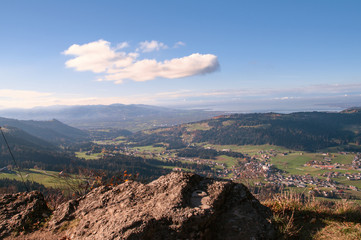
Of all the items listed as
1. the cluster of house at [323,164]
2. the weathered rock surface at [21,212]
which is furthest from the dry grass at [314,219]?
the cluster of house at [323,164]

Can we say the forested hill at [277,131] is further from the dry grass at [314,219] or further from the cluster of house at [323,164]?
the dry grass at [314,219]

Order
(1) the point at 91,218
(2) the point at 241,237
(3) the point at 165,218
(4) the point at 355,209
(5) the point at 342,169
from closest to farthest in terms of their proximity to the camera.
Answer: (3) the point at 165,218
(2) the point at 241,237
(1) the point at 91,218
(4) the point at 355,209
(5) the point at 342,169

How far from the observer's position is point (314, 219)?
16.4ft

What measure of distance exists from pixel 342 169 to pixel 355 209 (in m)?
76.0

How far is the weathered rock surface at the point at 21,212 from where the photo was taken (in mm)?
4516

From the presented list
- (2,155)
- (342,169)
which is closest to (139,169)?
(2,155)

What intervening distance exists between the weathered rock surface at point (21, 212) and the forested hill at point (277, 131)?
127305 mm

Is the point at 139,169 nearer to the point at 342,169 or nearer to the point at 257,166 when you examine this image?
the point at 257,166

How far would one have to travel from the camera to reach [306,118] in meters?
162

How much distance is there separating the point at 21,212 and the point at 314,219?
25.5ft

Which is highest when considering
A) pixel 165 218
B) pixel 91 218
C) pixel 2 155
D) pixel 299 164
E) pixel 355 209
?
pixel 165 218

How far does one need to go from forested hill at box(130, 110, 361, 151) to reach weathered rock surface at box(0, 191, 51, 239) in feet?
418

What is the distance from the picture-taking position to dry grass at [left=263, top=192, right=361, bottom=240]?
4.34 metres

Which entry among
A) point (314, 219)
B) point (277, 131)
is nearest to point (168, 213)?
point (314, 219)
